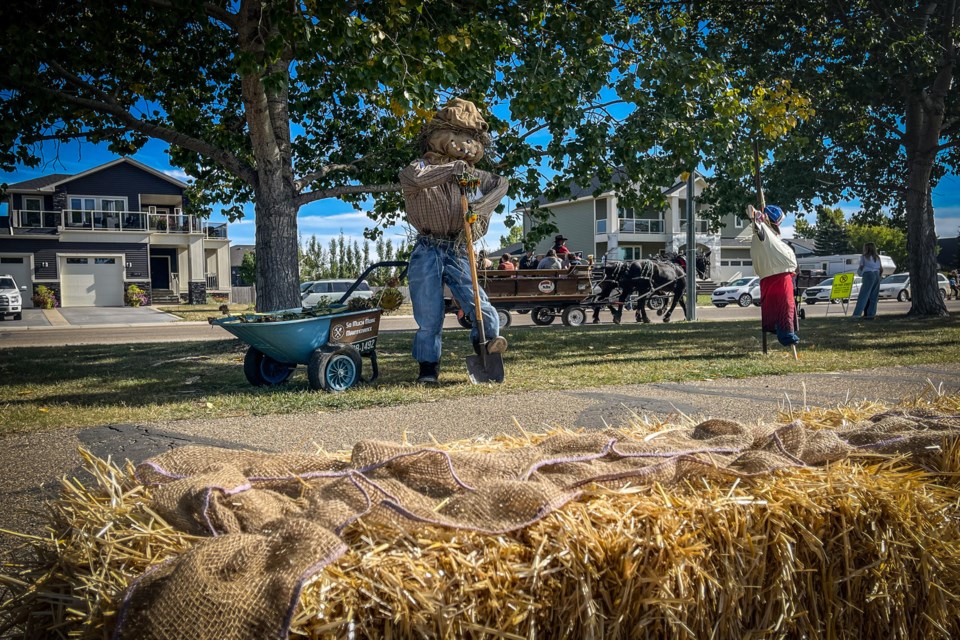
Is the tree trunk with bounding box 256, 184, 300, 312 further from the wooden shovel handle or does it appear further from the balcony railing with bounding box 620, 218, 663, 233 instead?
the balcony railing with bounding box 620, 218, 663, 233

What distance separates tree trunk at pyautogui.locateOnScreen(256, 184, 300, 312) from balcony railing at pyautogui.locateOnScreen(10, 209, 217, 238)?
35.3m

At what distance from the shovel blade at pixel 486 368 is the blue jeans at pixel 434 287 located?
0.70ft

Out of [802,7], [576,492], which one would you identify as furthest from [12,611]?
[802,7]

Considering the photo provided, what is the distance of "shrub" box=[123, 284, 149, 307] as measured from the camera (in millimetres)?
37812

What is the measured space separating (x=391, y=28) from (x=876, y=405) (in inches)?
302

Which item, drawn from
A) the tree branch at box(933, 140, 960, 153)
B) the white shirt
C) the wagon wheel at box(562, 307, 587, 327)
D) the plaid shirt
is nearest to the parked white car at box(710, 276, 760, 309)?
the tree branch at box(933, 140, 960, 153)

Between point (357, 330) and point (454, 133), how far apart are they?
7.31 feet

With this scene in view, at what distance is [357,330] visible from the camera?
22.7ft

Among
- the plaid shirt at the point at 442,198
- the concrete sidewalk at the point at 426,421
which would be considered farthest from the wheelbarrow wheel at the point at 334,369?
the plaid shirt at the point at 442,198

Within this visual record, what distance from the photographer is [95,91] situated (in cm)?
1008

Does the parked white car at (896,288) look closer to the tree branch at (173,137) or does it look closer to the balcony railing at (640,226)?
the balcony railing at (640,226)

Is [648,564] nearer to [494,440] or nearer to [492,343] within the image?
[494,440]

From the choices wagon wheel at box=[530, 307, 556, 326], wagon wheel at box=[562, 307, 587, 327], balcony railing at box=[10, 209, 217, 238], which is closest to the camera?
wagon wheel at box=[562, 307, 587, 327]

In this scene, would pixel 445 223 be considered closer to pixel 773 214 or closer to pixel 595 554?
pixel 773 214
